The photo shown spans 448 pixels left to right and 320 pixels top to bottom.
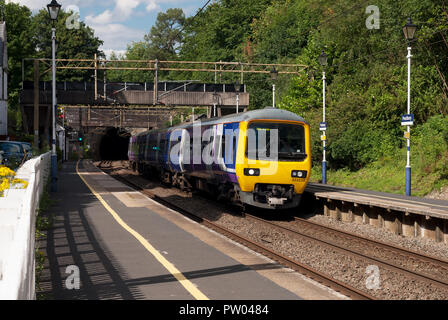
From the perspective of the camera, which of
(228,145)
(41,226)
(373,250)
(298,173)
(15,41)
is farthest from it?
(15,41)

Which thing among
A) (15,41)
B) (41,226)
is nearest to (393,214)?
(41,226)

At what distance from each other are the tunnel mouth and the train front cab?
4288cm

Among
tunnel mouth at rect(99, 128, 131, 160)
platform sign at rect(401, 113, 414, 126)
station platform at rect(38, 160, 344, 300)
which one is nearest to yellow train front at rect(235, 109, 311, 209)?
station platform at rect(38, 160, 344, 300)

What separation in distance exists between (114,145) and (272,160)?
4580 centimetres

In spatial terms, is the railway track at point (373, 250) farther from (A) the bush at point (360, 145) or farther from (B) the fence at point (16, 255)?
(A) the bush at point (360, 145)

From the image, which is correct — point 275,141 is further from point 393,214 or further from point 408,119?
point 408,119

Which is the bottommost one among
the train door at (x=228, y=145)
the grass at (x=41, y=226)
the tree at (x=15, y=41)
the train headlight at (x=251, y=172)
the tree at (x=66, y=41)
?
the grass at (x=41, y=226)

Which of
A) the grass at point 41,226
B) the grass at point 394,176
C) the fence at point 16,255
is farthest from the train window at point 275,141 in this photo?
the fence at point 16,255

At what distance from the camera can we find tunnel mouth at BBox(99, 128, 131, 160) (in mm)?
58719

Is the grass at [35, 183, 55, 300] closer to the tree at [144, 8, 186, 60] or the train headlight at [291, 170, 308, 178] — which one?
the train headlight at [291, 170, 308, 178]

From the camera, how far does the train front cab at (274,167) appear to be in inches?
640

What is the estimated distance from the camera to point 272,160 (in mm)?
16438

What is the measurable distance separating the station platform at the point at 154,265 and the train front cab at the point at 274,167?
2.42 meters
